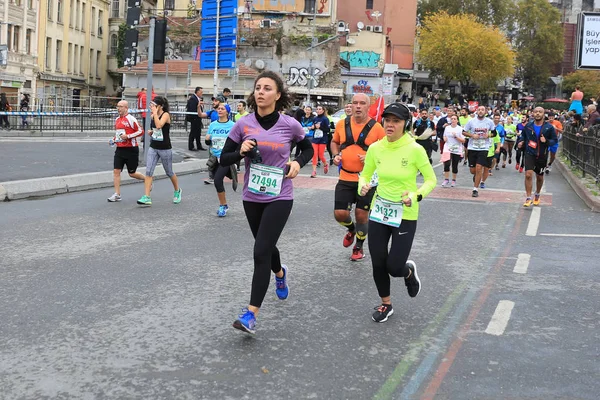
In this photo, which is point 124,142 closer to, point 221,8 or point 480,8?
point 221,8

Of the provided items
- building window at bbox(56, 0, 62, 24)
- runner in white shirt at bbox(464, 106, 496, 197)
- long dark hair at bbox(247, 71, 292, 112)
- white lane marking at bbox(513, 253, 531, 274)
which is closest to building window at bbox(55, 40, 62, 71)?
building window at bbox(56, 0, 62, 24)

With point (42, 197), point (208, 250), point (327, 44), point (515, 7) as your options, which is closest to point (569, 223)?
→ point (208, 250)

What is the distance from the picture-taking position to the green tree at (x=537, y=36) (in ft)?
325

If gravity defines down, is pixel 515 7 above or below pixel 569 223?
above

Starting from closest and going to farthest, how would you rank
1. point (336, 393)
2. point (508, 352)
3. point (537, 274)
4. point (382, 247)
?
point (336, 393)
point (508, 352)
point (382, 247)
point (537, 274)

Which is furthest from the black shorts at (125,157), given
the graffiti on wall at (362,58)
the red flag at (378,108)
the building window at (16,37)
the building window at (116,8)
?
the graffiti on wall at (362,58)

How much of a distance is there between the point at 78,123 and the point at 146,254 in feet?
78.6

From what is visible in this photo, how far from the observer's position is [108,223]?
10930mm

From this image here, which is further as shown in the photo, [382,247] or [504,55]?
[504,55]

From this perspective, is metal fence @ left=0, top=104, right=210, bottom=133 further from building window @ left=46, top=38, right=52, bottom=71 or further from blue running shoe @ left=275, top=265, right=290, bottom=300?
blue running shoe @ left=275, top=265, right=290, bottom=300

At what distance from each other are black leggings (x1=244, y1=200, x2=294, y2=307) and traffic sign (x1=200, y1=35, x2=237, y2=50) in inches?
1107

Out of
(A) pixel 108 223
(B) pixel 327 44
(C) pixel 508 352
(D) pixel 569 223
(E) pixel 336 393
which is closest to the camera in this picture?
(E) pixel 336 393

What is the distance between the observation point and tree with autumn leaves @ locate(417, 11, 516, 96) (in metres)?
80.2

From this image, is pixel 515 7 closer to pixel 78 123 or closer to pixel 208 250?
pixel 78 123
